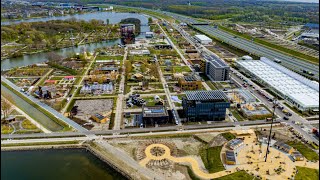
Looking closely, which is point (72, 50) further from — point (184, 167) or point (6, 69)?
point (184, 167)

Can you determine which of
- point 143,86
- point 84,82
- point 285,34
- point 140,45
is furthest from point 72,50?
point 285,34

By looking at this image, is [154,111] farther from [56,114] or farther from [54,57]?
[54,57]

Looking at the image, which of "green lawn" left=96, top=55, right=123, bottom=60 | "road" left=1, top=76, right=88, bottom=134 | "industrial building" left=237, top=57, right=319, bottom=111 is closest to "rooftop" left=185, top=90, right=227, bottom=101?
"industrial building" left=237, top=57, right=319, bottom=111

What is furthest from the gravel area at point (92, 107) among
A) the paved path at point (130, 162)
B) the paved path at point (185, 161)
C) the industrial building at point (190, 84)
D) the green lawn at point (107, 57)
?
the green lawn at point (107, 57)

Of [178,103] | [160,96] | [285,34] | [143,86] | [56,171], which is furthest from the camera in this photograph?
[285,34]

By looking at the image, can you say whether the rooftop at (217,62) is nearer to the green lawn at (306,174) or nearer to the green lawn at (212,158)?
the green lawn at (212,158)

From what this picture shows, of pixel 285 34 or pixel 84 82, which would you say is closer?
pixel 84 82
